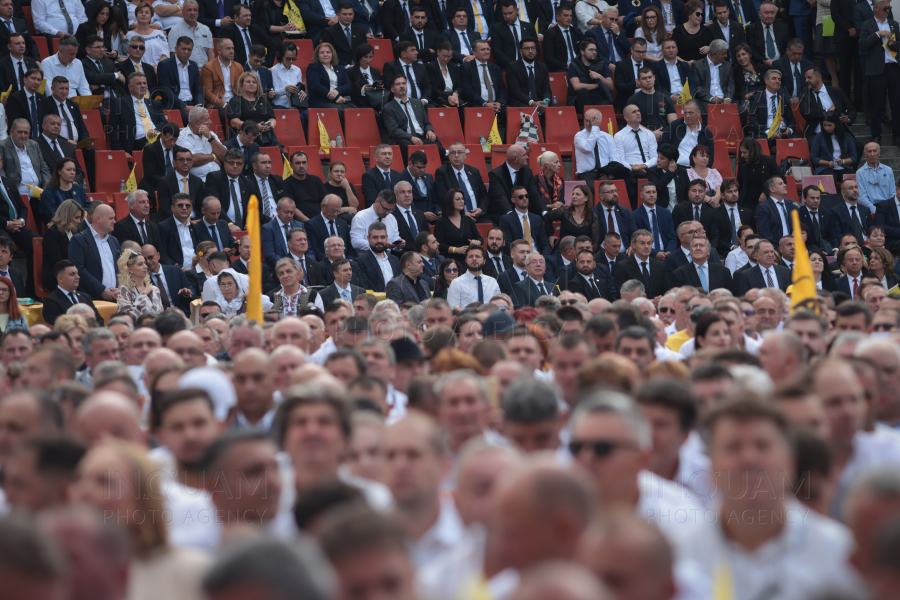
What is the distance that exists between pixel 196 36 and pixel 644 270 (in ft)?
23.4

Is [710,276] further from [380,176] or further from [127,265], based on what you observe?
[127,265]

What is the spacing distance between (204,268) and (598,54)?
26.4 feet

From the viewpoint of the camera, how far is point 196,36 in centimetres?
1520

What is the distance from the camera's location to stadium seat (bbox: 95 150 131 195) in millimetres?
13797

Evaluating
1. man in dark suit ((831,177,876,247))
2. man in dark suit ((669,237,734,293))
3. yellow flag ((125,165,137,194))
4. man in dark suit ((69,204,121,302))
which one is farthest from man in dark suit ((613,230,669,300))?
yellow flag ((125,165,137,194))

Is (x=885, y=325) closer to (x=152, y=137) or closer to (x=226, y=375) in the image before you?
(x=226, y=375)

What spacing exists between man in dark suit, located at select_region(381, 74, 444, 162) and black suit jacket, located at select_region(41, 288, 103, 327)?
5.59 meters

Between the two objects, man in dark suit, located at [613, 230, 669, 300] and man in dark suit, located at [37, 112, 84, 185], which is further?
man in dark suit, located at [613, 230, 669, 300]

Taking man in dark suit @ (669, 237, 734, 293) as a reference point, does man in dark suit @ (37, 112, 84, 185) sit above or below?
above

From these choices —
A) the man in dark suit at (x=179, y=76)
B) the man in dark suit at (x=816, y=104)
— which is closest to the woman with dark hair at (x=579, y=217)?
the man in dark suit at (x=816, y=104)

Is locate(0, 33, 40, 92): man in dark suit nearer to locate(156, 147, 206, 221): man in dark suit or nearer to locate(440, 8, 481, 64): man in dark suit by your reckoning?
locate(156, 147, 206, 221): man in dark suit

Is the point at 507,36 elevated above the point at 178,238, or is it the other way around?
the point at 507,36

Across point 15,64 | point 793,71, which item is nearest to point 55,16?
point 15,64

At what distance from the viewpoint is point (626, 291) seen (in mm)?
12500
